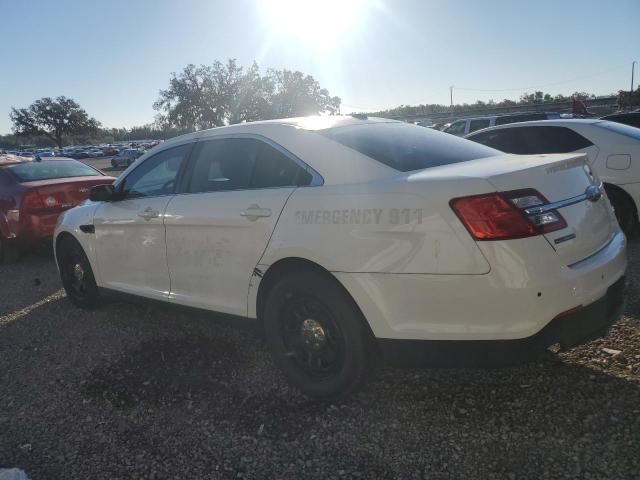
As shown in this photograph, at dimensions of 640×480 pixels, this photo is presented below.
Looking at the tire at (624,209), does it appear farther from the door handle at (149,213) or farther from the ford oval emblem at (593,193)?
the door handle at (149,213)

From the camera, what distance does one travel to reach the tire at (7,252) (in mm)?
6920

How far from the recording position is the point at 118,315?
4.71m

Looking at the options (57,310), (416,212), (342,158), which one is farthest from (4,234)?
(416,212)

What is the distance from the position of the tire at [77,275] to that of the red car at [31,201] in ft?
6.47

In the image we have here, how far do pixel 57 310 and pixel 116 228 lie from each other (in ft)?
4.81

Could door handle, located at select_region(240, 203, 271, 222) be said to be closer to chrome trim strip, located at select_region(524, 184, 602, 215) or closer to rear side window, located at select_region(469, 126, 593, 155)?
chrome trim strip, located at select_region(524, 184, 602, 215)

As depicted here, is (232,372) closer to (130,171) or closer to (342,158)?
(342,158)

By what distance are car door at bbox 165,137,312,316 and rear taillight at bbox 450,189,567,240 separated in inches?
38.3

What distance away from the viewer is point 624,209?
5590 millimetres

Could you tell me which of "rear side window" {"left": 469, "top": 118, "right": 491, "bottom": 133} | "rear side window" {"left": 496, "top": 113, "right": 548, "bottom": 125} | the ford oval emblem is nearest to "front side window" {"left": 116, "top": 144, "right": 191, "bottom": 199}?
the ford oval emblem

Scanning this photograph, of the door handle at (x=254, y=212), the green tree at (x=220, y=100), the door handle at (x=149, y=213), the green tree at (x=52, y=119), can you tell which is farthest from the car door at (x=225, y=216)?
the green tree at (x=52, y=119)

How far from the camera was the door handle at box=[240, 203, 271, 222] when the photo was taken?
116 inches

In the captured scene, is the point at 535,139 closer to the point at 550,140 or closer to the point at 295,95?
the point at 550,140

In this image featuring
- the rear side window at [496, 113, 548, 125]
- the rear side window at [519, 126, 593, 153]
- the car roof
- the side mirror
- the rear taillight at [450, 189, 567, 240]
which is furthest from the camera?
the rear side window at [496, 113, 548, 125]
